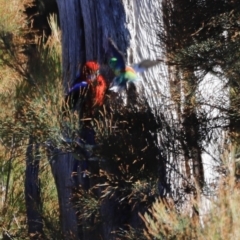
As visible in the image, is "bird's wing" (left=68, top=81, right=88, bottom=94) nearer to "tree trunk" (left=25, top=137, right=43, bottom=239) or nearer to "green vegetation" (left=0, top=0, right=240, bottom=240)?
"green vegetation" (left=0, top=0, right=240, bottom=240)

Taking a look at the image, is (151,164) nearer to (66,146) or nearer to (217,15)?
(66,146)

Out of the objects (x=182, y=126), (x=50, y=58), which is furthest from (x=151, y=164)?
(x=50, y=58)

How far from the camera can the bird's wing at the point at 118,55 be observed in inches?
91.6

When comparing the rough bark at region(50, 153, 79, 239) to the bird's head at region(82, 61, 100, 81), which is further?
the rough bark at region(50, 153, 79, 239)

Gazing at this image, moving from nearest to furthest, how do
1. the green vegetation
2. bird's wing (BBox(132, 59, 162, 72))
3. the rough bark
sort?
the green vegetation, bird's wing (BBox(132, 59, 162, 72)), the rough bark

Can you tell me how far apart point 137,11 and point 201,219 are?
761 mm

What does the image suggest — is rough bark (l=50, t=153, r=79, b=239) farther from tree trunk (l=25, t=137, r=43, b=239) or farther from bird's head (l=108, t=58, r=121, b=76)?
bird's head (l=108, t=58, r=121, b=76)

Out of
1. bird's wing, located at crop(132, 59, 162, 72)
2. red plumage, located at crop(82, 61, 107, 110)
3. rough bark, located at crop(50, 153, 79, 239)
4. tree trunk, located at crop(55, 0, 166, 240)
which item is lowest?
rough bark, located at crop(50, 153, 79, 239)

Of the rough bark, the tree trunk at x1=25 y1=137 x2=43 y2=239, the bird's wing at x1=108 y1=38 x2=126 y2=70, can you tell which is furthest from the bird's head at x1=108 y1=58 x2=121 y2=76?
the tree trunk at x1=25 y1=137 x2=43 y2=239

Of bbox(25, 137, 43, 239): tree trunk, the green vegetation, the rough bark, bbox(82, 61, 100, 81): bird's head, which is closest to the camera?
the green vegetation

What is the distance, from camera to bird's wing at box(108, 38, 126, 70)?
7.63ft

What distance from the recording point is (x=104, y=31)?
7.93 ft

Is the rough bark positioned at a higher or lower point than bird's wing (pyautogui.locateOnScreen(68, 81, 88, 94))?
lower

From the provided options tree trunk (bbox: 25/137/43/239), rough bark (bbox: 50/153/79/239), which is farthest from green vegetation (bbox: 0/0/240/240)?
tree trunk (bbox: 25/137/43/239)
